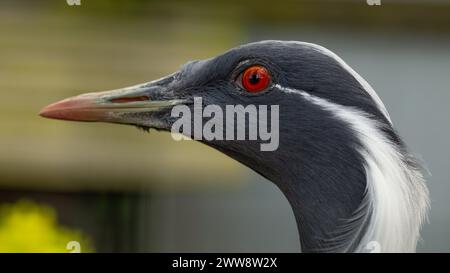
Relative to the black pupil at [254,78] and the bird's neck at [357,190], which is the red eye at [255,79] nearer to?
the black pupil at [254,78]

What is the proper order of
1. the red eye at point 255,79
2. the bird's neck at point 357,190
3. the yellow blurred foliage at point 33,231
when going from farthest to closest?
the yellow blurred foliage at point 33,231 → the red eye at point 255,79 → the bird's neck at point 357,190

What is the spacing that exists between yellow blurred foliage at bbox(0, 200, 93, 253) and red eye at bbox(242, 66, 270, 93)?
1.34 m

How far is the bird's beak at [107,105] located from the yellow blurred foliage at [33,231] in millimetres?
1127

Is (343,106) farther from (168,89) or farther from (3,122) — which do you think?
(3,122)

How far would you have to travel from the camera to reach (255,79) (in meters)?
1.89

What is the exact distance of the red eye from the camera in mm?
1879

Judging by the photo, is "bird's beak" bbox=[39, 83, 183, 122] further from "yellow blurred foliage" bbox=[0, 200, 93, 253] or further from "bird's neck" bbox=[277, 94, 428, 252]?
"yellow blurred foliage" bbox=[0, 200, 93, 253]

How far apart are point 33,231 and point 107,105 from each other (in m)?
1.36

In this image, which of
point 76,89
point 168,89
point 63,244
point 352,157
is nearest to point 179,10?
point 76,89

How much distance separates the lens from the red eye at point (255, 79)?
1.88 meters

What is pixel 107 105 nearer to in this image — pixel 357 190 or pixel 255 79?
pixel 255 79

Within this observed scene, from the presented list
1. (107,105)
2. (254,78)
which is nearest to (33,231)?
(107,105)

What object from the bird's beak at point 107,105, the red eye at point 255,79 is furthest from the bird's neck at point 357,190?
the bird's beak at point 107,105

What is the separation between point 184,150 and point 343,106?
6.06 feet
